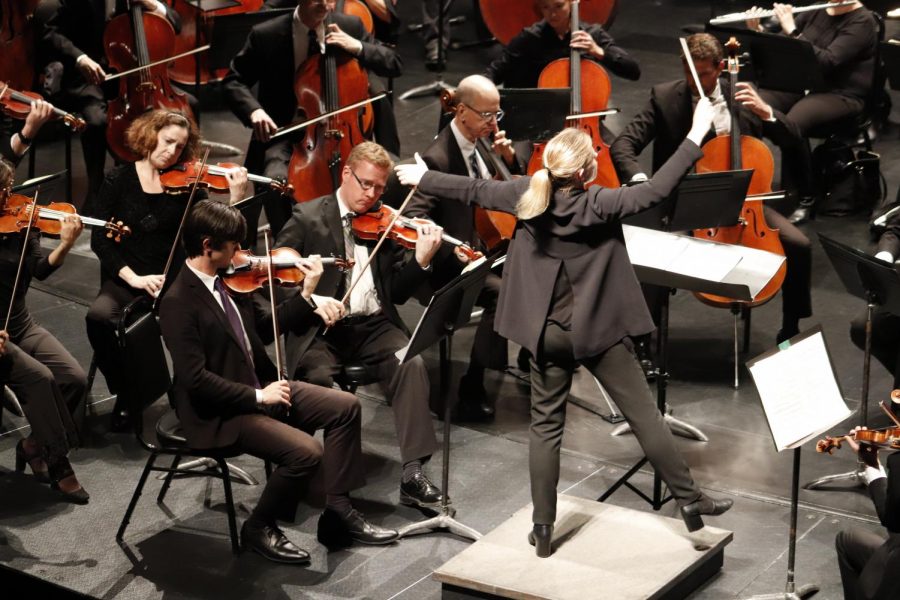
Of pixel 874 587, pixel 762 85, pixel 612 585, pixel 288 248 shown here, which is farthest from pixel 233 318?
pixel 762 85

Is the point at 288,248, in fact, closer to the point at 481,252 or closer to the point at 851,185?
the point at 481,252

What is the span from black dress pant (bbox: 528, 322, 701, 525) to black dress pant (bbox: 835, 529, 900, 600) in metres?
0.51

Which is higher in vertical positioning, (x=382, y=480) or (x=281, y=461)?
(x=281, y=461)

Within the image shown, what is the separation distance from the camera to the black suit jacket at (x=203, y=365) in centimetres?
430

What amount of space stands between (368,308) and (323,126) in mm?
1115

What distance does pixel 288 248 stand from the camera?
482cm

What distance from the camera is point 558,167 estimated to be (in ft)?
13.4

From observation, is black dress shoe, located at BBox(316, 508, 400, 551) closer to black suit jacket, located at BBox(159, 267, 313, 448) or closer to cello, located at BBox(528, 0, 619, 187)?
black suit jacket, located at BBox(159, 267, 313, 448)

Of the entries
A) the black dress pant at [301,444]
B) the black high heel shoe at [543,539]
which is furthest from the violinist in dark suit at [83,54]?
the black high heel shoe at [543,539]

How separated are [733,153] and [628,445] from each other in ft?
4.24

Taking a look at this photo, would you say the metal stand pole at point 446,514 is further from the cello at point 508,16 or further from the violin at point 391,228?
the cello at point 508,16

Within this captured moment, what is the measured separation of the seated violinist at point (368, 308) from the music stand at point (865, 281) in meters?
1.36

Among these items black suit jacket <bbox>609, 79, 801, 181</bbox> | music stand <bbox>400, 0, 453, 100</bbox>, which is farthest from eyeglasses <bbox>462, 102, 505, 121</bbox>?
music stand <bbox>400, 0, 453, 100</bbox>

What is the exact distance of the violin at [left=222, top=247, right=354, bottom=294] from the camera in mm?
4609
